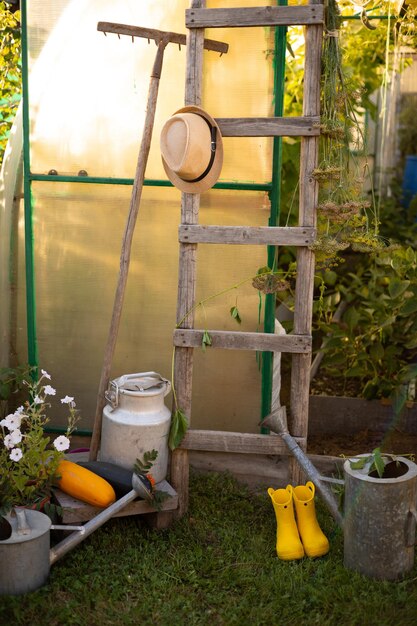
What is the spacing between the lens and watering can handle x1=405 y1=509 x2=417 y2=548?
313 cm

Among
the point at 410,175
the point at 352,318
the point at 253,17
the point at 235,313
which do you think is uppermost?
the point at 253,17

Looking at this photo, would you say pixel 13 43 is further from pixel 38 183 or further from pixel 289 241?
pixel 289 241

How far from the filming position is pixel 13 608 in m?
2.89

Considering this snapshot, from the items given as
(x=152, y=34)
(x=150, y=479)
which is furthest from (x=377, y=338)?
(x=152, y=34)

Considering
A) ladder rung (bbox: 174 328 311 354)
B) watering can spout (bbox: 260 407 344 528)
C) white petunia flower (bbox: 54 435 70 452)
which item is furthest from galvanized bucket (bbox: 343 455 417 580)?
white petunia flower (bbox: 54 435 70 452)

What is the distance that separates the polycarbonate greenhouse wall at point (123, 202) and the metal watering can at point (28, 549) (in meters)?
1.06

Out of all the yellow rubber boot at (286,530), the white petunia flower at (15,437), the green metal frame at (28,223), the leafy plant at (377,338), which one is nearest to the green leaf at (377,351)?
the leafy plant at (377,338)

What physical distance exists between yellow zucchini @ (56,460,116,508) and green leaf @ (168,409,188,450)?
339 millimetres

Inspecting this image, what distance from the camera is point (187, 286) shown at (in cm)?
357

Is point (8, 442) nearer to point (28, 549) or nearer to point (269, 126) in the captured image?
point (28, 549)

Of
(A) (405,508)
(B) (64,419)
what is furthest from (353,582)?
(B) (64,419)

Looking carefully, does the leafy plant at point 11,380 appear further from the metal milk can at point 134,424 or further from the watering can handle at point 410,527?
the watering can handle at point 410,527

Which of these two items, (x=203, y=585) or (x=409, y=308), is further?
(x=409, y=308)

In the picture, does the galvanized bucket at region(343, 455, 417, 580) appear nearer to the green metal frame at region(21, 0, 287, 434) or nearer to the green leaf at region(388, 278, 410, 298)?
the green metal frame at region(21, 0, 287, 434)
